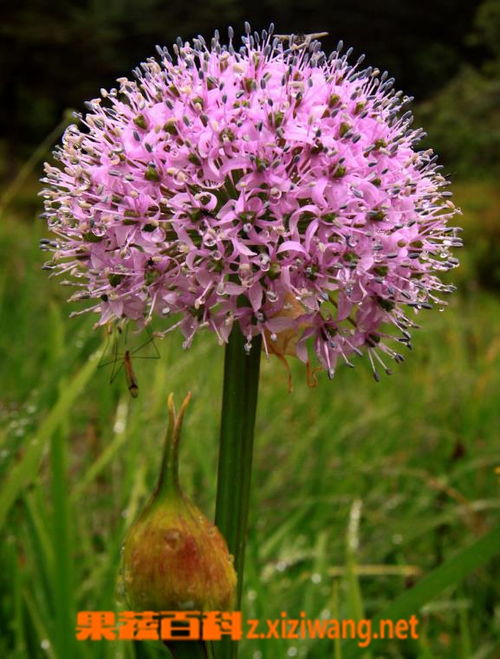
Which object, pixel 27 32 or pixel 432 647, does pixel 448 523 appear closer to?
pixel 432 647

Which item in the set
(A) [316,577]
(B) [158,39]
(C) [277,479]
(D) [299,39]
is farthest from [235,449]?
(B) [158,39]

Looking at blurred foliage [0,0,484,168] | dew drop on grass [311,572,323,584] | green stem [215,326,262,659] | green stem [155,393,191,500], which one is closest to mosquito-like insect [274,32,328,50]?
green stem [215,326,262,659]

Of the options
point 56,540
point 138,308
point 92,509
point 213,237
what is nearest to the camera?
point 213,237

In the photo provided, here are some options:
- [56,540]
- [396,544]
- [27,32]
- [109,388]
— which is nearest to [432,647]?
[396,544]

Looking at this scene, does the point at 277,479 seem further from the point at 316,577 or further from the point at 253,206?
the point at 253,206

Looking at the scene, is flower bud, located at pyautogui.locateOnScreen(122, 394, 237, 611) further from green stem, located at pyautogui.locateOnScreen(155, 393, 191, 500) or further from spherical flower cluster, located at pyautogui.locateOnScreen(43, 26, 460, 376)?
spherical flower cluster, located at pyautogui.locateOnScreen(43, 26, 460, 376)

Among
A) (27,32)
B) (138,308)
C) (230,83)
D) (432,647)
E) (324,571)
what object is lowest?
(432,647)

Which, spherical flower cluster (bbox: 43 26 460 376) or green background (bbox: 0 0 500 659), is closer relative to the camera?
spherical flower cluster (bbox: 43 26 460 376)
